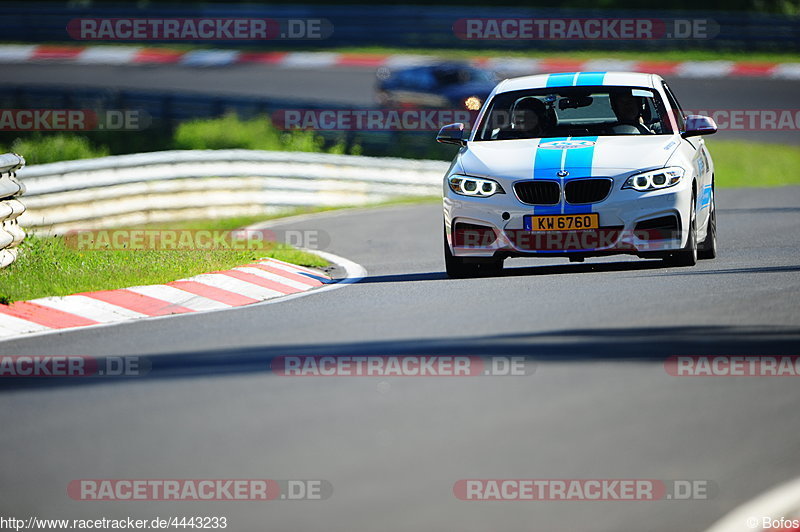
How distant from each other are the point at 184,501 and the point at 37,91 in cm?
2214

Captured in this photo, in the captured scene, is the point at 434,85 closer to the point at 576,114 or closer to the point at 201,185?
the point at 201,185

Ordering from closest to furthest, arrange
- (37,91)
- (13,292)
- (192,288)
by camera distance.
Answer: (13,292) → (192,288) → (37,91)

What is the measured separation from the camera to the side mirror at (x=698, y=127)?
36.7 feet

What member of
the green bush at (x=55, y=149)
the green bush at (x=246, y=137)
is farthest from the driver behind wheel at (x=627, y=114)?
the green bush at (x=55, y=149)

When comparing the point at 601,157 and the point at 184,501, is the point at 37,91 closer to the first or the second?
the point at 601,157

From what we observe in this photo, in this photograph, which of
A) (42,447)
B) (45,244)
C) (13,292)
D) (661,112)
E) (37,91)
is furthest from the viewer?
(37,91)

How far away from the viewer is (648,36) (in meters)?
37.4

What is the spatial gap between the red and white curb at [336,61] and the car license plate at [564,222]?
2405 cm

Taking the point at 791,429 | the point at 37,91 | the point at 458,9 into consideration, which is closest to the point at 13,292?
the point at 791,429
